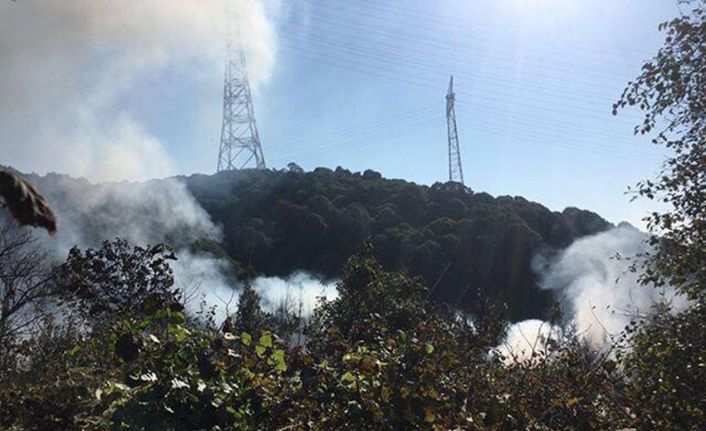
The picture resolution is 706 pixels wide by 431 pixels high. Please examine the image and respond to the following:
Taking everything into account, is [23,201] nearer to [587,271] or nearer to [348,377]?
[348,377]

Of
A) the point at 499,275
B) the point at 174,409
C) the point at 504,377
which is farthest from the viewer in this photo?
the point at 499,275

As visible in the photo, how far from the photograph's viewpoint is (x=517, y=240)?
143 ft

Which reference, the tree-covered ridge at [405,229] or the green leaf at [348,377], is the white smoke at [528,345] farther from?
the tree-covered ridge at [405,229]

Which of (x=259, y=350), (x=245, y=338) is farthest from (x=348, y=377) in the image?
(x=245, y=338)

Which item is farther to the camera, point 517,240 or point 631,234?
point 631,234

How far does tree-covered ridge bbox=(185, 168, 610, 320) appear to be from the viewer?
4041 centimetres

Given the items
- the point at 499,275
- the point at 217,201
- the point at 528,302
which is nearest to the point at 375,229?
the point at 499,275

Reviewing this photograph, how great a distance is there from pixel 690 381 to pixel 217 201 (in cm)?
4764

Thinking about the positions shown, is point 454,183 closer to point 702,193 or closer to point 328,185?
point 328,185

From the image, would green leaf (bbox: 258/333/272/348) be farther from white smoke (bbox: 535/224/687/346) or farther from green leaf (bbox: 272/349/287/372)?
white smoke (bbox: 535/224/687/346)

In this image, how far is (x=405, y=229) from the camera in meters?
42.2

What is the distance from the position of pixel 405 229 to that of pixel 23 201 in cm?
4015

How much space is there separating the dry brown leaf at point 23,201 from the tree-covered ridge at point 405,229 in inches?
1371

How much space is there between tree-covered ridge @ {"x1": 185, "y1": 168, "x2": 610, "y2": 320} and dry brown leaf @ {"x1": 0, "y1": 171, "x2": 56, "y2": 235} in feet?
114
